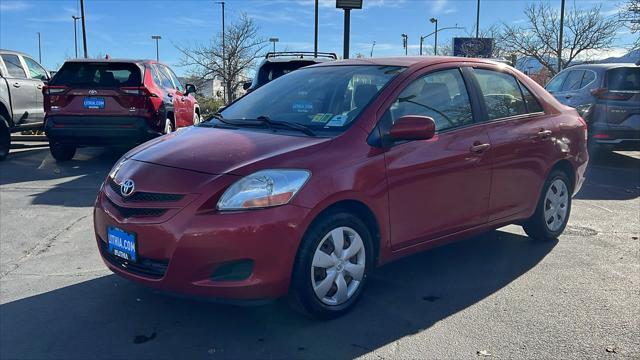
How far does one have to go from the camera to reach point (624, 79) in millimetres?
9383

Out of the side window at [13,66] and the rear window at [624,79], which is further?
the side window at [13,66]

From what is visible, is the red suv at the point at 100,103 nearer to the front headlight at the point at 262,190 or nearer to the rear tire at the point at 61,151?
the rear tire at the point at 61,151

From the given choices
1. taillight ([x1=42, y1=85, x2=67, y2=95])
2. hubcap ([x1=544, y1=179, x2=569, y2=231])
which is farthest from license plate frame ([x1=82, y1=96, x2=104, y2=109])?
hubcap ([x1=544, y1=179, x2=569, y2=231])

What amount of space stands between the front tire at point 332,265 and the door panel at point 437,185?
318 mm

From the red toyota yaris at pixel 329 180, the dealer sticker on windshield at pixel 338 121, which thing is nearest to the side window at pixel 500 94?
the red toyota yaris at pixel 329 180

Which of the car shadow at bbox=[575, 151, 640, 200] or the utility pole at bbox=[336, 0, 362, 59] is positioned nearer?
the car shadow at bbox=[575, 151, 640, 200]

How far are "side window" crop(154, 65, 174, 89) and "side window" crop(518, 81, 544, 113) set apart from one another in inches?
267

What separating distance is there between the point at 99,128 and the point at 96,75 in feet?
2.83

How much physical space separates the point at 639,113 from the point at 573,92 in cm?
134

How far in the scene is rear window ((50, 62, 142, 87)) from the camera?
9.00 metres

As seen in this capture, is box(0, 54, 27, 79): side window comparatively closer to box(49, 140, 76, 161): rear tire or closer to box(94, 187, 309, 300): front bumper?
box(49, 140, 76, 161): rear tire

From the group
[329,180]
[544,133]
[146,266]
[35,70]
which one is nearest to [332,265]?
[329,180]

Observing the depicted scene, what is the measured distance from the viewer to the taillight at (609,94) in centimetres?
911

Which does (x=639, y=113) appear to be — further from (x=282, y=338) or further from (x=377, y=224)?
(x=282, y=338)
